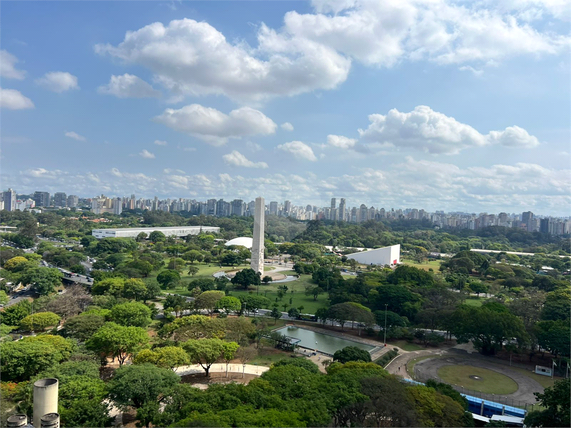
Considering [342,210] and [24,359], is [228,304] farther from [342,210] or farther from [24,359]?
[342,210]

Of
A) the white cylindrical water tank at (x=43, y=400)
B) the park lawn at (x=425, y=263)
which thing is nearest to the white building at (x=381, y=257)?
the park lawn at (x=425, y=263)

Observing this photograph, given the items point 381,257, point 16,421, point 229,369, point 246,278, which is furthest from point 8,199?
point 16,421

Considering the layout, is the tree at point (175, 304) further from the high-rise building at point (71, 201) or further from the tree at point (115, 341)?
the high-rise building at point (71, 201)

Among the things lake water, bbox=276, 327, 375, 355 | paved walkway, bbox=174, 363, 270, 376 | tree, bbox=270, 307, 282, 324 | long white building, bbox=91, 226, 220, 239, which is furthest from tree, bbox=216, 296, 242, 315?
long white building, bbox=91, 226, 220, 239

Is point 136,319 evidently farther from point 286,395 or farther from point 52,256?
point 52,256

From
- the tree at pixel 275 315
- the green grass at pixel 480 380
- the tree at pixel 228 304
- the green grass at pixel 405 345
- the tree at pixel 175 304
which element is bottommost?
the green grass at pixel 405 345


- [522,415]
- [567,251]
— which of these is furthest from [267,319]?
[567,251]
